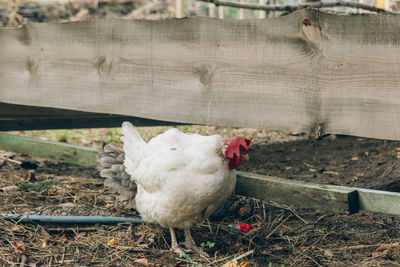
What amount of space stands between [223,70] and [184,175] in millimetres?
585

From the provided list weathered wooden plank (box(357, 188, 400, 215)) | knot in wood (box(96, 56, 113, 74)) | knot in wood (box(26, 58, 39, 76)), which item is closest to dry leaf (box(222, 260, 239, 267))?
weathered wooden plank (box(357, 188, 400, 215))

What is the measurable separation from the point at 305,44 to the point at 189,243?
1.36 metres

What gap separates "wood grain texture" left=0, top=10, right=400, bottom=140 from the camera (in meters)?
1.87

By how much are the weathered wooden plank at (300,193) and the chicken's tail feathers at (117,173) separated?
73 cm

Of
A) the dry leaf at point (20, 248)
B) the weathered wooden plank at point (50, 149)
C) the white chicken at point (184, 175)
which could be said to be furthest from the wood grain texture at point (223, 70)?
the dry leaf at point (20, 248)

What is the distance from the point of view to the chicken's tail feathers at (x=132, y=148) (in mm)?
2773

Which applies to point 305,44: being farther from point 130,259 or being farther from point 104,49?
point 130,259

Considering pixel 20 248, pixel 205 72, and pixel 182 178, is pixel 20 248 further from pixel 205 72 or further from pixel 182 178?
pixel 205 72

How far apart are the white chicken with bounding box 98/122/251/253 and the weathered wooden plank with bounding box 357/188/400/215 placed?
71cm

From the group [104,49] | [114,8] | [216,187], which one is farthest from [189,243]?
[114,8]

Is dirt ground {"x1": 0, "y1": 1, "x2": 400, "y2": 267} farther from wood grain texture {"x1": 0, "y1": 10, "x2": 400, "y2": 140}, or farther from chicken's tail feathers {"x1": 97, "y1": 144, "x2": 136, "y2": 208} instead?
wood grain texture {"x1": 0, "y1": 10, "x2": 400, "y2": 140}

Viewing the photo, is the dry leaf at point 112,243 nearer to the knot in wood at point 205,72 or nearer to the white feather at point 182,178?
the white feather at point 182,178

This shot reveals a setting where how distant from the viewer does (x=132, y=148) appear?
286 cm

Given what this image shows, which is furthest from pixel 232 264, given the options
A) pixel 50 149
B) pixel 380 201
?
pixel 50 149
